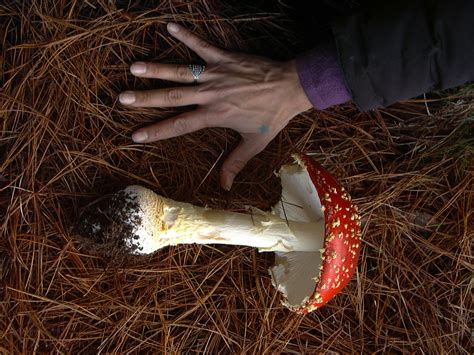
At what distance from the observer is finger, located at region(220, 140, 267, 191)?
197 centimetres

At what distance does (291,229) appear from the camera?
5.99 feet

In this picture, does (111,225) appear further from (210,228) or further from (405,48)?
(405,48)

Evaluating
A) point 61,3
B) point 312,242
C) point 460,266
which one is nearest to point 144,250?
point 312,242

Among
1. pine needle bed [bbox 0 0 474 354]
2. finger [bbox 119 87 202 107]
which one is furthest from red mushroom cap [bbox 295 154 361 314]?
finger [bbox 119 87 202 107]

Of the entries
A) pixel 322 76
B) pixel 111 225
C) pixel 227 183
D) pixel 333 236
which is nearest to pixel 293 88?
pixel 322 76

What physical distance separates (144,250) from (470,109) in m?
1.55

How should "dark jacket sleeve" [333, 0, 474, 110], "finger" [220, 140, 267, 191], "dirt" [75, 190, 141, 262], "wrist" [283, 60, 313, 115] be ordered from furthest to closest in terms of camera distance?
"finger" [220, 140, 267, 191] < "wrist" [283, 60, 313, 115] < "dirt" [75, 190, 141, 262] < "dark jacket sleeve" [333, 0, 474, 110]

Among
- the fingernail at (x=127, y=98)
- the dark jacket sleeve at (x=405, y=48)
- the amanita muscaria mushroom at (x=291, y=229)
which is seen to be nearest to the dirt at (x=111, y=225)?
the amanita muscaria mushroom at (x=291, y=229)

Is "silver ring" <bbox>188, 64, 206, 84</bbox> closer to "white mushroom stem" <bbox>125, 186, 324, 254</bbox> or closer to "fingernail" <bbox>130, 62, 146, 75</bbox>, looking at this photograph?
"fingernail" <bbox>130, 62, 146, 75</bbox>

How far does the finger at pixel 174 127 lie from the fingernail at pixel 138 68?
227 millimetres

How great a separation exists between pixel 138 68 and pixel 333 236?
104 centimetres

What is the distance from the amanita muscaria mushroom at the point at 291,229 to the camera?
1591mm

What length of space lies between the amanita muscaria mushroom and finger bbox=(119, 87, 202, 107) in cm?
37

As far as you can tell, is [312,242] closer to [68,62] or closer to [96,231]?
[96,231]
